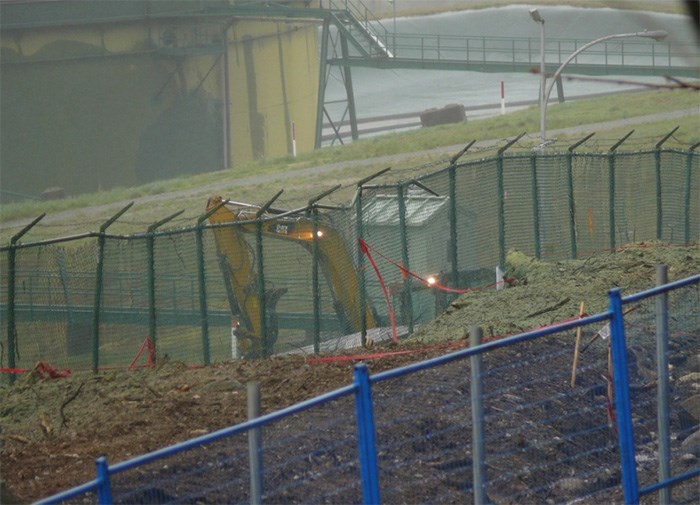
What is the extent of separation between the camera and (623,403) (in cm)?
683

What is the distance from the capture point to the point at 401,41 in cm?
6981

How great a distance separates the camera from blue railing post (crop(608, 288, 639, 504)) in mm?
6773

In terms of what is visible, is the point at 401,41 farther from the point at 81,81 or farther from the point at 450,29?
the point at 81,81

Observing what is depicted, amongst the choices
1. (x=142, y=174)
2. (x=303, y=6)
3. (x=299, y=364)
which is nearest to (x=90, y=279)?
(x=299, y=364)

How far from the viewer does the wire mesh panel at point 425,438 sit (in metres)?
6.97

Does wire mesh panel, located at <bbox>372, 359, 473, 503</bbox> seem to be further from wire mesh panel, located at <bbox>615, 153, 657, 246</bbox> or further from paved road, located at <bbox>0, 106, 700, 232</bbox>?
paved road, located at <bbox>0, 106, 700, 232</bbox>

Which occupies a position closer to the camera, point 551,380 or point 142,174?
point 551,380

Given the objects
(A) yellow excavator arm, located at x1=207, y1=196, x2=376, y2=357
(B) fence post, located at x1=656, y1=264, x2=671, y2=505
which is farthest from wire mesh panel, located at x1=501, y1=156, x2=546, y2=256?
(B) fence post, located at x1=656, y1=264, x2=671, y2=505

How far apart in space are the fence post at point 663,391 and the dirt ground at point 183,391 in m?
1.39

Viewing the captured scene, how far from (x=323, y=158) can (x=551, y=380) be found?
39928mm

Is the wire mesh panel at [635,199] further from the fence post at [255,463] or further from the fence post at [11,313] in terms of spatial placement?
the fence post at [255,463]

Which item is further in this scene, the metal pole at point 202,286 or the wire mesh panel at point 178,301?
the wire mesh panel at point 178,301

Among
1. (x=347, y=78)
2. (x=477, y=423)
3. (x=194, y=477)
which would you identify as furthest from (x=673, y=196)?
(x=347, y=78)

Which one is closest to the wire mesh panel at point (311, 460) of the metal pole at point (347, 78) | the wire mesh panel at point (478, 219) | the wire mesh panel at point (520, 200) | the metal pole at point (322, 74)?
the wire mesh panel at point (478, 219)
